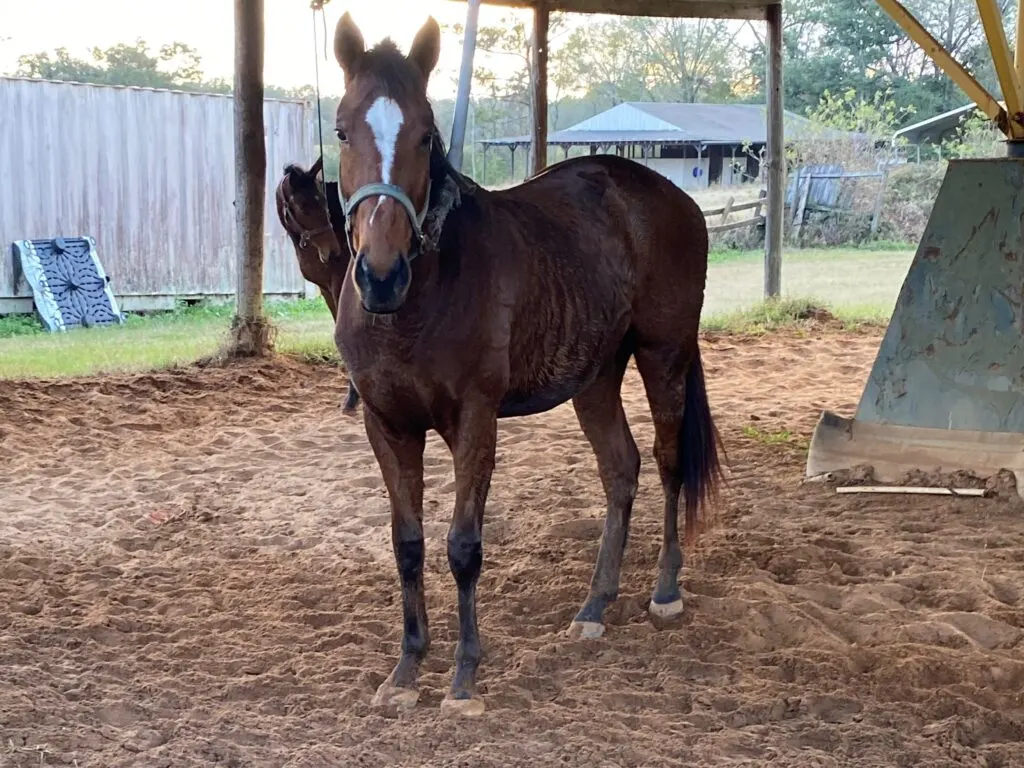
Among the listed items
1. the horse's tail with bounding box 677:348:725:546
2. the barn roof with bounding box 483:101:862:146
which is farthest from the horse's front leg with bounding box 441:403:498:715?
the barn roof with bounding box 483:101:862:146

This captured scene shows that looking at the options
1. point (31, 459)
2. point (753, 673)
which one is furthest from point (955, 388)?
point (31, 459)

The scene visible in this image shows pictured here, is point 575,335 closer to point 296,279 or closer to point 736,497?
point 736,497

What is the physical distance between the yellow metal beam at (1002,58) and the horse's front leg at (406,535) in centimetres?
405

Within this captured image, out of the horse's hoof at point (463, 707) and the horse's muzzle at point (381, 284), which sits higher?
the horse's muzzle at point (381, 284)

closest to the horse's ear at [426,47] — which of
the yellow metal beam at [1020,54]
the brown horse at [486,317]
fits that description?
the brown horse at [486,317]

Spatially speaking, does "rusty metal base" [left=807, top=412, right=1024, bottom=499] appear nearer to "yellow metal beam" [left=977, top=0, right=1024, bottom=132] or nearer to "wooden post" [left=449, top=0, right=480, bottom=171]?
"yellow metal beam" [left=977, top=0, right=1024, bottom=132]

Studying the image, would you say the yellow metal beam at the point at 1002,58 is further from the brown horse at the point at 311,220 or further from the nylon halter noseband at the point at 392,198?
the nylon halter noseband at the point at 392,198

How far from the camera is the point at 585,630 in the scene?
3506mm

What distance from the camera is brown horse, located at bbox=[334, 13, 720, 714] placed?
2.68 m

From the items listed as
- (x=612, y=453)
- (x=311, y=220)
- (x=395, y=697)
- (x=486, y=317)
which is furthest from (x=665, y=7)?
(x=395, y=697)

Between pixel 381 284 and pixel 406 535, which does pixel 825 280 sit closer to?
pixel 406 535

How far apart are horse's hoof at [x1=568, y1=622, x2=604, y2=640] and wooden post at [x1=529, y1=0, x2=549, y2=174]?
6.67m

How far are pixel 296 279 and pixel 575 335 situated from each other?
9.92 m

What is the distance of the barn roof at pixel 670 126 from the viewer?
25484 millimetres
